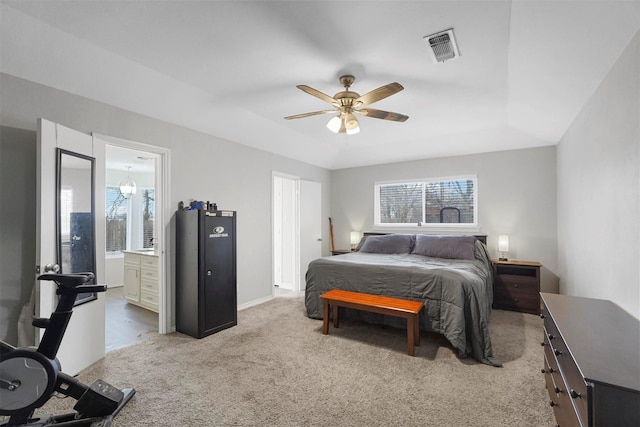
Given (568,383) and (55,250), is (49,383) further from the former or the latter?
(568,383)

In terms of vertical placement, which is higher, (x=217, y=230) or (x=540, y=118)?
(x=540, y=118)

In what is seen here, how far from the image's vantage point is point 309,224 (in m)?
5.46

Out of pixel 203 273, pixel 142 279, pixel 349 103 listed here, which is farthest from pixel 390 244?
pixel 142 279

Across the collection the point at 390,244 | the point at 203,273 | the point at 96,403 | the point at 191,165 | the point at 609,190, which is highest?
the point at 191,165

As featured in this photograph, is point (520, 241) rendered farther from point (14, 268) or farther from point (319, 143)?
point (14, 268)

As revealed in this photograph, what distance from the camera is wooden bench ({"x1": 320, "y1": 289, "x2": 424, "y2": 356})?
2.62 metres

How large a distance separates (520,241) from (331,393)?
3881 mm

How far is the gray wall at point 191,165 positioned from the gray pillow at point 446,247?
2.43 meters

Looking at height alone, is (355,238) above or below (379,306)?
above

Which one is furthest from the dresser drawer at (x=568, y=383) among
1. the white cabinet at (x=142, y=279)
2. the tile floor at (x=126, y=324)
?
the white cabinet at (x=142, y=279)

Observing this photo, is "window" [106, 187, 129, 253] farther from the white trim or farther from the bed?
the bed

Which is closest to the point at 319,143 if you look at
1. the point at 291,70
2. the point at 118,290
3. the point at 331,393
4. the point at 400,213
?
the point at 400,213

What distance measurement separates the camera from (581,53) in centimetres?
196

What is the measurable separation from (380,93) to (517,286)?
132 inches
